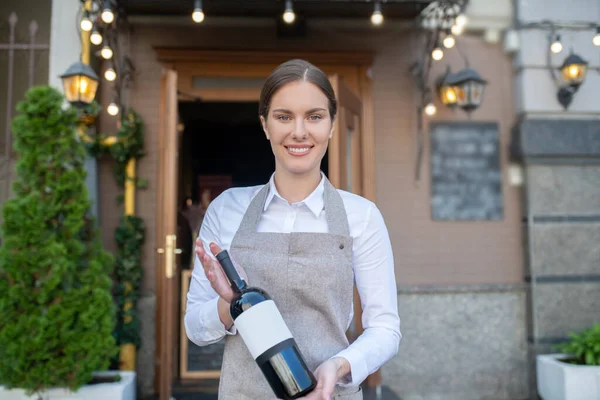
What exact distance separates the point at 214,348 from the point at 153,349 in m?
1.26

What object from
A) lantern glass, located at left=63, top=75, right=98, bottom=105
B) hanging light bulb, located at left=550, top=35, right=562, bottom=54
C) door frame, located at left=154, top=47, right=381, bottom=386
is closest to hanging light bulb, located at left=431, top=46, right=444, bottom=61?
door frame, located at left=154, top=47, right=381, bottom=386

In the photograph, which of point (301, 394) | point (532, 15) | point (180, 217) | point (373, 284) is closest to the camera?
point (301, 394)

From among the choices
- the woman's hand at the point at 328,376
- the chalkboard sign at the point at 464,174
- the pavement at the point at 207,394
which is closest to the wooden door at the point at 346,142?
the chalkboard sign at the point at 464,174

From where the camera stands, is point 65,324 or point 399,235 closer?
point 65,324

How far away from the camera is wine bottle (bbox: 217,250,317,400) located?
100 cm

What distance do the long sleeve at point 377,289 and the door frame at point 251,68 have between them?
3.38m

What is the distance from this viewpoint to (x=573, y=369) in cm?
407

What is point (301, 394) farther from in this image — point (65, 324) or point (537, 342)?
point (537, 342)

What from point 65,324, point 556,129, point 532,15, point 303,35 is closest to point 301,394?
point 65,324

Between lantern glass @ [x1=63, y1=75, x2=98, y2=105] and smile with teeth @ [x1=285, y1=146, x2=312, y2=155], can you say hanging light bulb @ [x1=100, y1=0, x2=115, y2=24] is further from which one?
smile with teeth @ [x1=285, y1=146, x2=312, y2=155]

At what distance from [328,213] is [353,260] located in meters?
0.13

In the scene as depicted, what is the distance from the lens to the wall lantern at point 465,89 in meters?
4.39

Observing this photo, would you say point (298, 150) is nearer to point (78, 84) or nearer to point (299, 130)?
point (299, 130)

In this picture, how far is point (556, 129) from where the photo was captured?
4688mm
